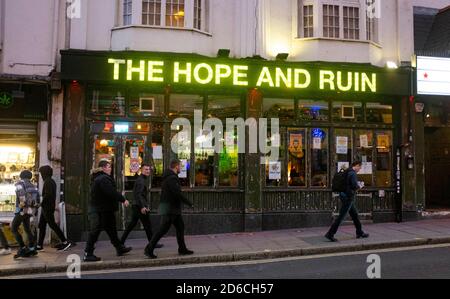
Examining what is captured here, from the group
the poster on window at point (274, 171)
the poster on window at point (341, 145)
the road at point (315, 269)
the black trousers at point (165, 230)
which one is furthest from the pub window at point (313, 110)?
the black trousers at point (165, 230)

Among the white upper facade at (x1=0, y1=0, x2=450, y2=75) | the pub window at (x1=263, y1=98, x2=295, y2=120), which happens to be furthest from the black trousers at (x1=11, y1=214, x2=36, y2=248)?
the pub window at (x1=263, y1=98, x2=295, y2=120)

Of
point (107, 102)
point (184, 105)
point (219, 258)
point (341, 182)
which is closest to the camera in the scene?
point (219, 258)

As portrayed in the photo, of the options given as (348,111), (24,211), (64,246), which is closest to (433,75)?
(348,111)

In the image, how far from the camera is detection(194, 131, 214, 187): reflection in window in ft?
42.3

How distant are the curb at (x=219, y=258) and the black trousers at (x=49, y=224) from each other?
5.36 feet

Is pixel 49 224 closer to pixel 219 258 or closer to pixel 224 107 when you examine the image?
pixel 219 258

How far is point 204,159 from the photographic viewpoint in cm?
1293

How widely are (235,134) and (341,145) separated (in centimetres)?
307

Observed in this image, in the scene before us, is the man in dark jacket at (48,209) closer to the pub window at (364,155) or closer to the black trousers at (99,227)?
the black trousers at (99,227)

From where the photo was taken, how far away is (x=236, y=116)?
1312 centimetres

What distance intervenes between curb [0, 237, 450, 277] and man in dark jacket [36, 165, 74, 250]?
1.67 m

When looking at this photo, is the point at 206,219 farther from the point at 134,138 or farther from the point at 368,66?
the point at 368,66
